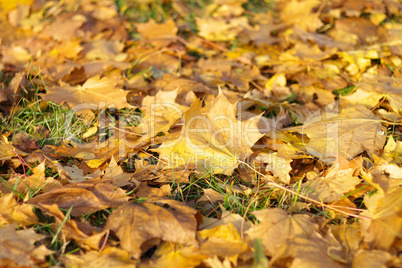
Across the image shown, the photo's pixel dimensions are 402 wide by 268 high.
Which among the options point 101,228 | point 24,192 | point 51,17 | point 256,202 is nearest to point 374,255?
point 256,202

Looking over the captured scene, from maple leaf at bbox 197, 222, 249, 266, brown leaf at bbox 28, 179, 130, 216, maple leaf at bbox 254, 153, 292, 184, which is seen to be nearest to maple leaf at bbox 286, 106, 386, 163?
maple leaf at bbox 254, 153, 292, 184

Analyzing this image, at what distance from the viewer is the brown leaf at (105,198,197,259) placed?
122 centimetres

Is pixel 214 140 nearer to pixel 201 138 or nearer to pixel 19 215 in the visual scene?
pixel 201 138

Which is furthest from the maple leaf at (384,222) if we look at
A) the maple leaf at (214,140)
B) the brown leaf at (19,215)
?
the brown leaf at (19,215)

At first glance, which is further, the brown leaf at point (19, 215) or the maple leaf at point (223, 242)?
the brown leaf at point (19, 215)

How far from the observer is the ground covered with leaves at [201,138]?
1.23 meters

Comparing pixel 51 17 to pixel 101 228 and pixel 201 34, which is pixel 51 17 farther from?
pixel 101 228

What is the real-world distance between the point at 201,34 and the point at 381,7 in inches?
65.2

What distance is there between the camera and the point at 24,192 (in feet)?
4.85

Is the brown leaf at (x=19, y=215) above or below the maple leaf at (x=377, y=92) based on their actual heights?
below

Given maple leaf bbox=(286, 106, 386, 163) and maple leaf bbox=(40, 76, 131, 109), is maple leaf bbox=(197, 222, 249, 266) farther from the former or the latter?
maple leaf bbox=(40, 76, 131, 109)

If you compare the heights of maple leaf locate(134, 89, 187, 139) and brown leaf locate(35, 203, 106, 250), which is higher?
maple leaf locate(134, 89, 187, 139)

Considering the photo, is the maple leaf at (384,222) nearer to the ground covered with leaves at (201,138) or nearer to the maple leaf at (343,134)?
the ground covered with leaves at (201,138)

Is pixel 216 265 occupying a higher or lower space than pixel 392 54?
lower
